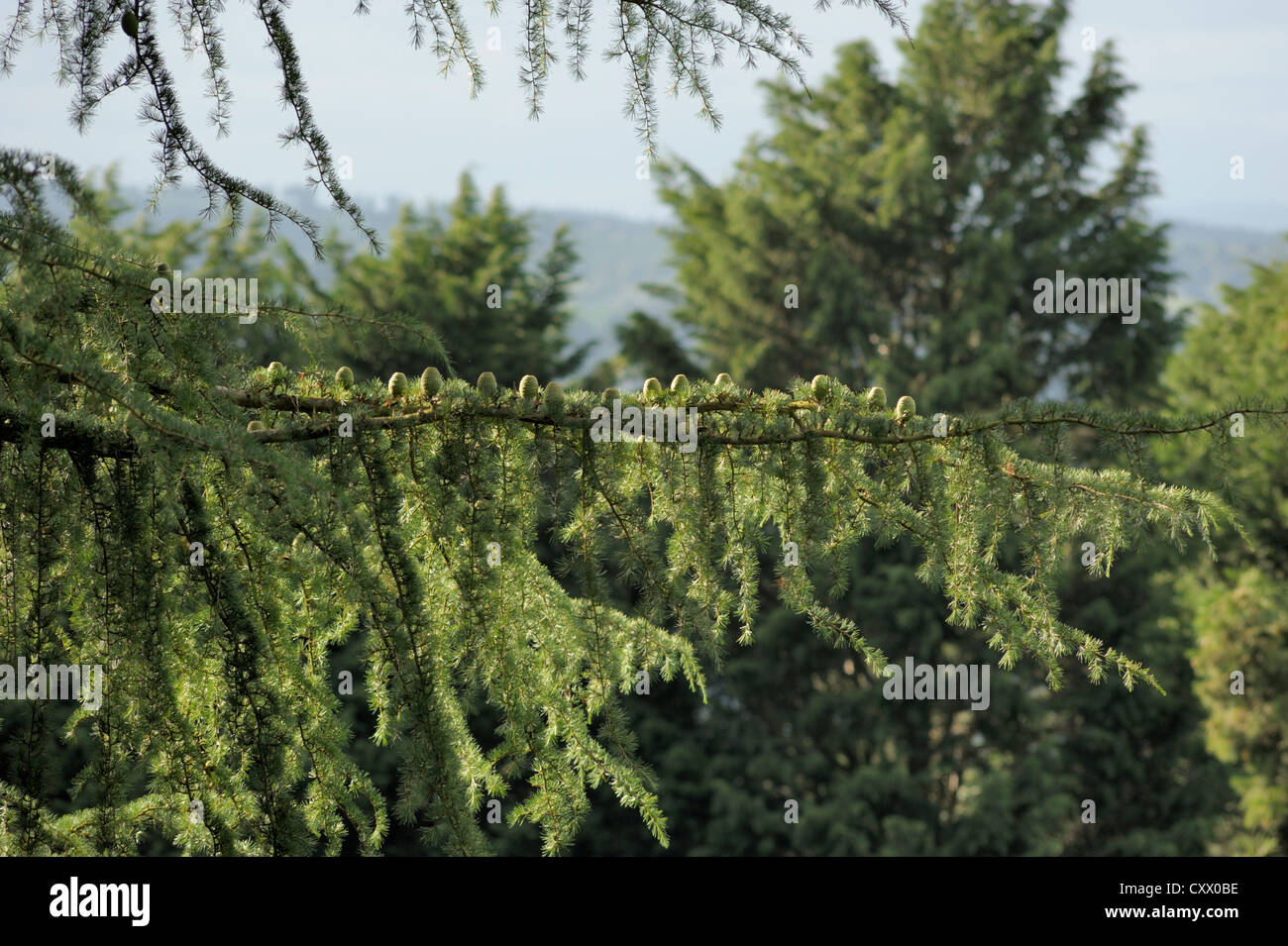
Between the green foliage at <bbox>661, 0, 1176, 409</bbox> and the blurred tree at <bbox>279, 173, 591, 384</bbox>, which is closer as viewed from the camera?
the blurred tree at <bbox>279, 173, 591, 384</bbox>

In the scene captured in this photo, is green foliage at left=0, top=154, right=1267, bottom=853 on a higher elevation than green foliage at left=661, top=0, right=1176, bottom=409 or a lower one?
lower

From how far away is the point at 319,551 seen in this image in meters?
2.29

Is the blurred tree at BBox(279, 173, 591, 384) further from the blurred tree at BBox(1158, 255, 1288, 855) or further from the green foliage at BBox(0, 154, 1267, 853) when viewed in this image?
the green foliage at BBox(0, 154, 1267, 853)

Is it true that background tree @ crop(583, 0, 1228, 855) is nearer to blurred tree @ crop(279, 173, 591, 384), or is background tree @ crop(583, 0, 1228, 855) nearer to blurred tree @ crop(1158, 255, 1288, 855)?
blurred tree @ crop(1158, 255, 1288, 855)

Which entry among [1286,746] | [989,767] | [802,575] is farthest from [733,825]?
[802,575]

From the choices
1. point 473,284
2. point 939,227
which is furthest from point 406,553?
point 939,227

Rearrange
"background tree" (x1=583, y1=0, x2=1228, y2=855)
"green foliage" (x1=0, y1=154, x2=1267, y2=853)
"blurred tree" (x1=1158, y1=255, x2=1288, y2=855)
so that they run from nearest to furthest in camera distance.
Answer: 1. "green foliage" (x1=0, y1=154, x2=1267, y2=853)
2. "background tree" (x1=583, y1=0, x2=1228, y2=855)
3. "blurred tree" (x1=1158, y1=255, x2=1288, y2=855)

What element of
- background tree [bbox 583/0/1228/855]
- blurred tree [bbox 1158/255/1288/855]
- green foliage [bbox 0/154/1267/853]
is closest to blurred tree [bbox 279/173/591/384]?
background tree [bbox 583/0/1228/855]

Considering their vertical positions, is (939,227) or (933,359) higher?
(939,227)

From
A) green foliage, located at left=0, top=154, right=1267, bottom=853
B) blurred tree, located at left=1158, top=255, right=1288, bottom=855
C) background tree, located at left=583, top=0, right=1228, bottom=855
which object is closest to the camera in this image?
green foliage, located at left=0, top=154, right=1267, bottom=853

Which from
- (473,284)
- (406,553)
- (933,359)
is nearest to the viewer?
(406,553)

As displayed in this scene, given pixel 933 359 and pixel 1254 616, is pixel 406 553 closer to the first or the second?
pixel 933 359

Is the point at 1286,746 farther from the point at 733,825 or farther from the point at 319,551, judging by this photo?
the point at 319,551

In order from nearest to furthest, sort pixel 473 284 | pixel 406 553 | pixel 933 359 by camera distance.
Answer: pixel 406 553, pixel 473 284, pixel 933 359
